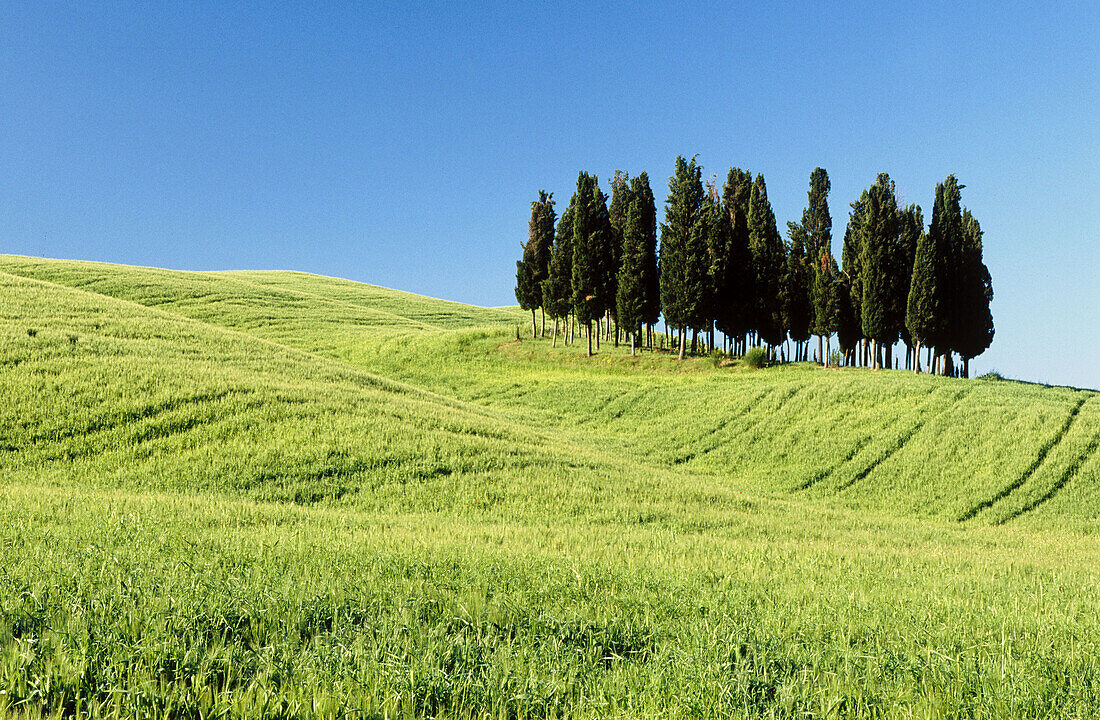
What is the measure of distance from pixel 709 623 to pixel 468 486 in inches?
378

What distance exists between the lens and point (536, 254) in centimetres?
5534

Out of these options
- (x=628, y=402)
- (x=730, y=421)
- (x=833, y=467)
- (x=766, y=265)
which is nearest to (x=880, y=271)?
(x=766, y=265)

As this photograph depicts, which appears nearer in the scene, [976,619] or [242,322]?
[976,619]

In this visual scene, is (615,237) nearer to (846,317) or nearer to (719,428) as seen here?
(846,317)

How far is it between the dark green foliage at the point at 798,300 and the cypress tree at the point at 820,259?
857mm

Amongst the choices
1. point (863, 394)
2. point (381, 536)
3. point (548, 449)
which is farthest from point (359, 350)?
point (381, 536)

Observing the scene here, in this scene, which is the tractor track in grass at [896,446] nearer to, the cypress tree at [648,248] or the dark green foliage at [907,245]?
the dark green foliage at [907,245]

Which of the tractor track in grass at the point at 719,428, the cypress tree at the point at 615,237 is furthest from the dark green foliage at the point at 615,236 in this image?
the tractor track in grass at the point at 719,428

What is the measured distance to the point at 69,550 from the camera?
18.5 feet

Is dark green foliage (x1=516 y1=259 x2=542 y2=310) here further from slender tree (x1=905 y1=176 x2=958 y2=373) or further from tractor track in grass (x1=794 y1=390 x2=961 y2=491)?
tractor track in grass (x1=794 y1=390 x2=961 y2=491)

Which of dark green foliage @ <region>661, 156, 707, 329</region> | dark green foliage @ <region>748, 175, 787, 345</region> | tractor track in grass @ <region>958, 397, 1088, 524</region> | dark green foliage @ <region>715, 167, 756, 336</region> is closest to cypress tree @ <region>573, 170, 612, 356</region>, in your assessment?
dark green foliage @ <region>661, 156, 707, 329</region>

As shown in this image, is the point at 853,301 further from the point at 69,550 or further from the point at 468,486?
the point at 69,550

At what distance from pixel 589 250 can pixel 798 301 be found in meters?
16.4

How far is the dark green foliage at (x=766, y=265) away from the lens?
45.1 meters
